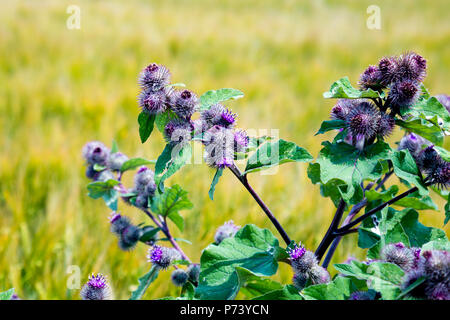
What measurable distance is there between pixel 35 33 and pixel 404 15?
23.7ft

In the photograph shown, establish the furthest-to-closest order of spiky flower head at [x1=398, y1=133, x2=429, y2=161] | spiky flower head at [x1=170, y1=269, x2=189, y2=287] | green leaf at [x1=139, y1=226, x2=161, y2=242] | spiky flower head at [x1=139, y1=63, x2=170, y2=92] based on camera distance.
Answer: green leaf at [x1=139, y1=226, x2=161, y2=242] < spiky flower head at [x1=170, y1=269, x2=189, y2=287] < spiky flower head at [x1=398, y1=133, x2=429, y2=161] < spiky flower head at [x1=139, y1=63, x2=170, y2=92]

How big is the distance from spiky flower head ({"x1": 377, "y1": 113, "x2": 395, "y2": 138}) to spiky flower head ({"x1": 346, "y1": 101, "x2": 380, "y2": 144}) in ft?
0.04

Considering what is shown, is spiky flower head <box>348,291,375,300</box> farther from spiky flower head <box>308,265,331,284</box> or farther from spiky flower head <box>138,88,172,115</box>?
spiky flower head <box>138,88,172,115</box>

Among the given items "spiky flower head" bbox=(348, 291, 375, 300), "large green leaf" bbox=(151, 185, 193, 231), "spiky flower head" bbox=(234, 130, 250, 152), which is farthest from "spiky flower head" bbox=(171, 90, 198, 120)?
"spiky flower head" bbox=(348, 291, 375, 300)

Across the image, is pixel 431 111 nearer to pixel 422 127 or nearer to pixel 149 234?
pixel 422 127

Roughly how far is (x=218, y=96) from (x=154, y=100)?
159 mm

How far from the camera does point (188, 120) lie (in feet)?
3.50

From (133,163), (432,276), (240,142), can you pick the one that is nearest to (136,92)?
(133,163)

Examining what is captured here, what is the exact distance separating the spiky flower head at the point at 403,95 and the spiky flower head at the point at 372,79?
0.11 feet

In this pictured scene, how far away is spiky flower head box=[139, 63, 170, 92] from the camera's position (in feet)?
3.41

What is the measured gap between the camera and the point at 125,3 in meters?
8.28

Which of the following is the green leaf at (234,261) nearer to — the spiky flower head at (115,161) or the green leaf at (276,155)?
the green leaf at (276,155)

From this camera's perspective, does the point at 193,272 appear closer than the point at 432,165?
No

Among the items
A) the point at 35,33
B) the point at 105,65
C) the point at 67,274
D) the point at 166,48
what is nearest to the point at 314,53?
the point at 166,48
